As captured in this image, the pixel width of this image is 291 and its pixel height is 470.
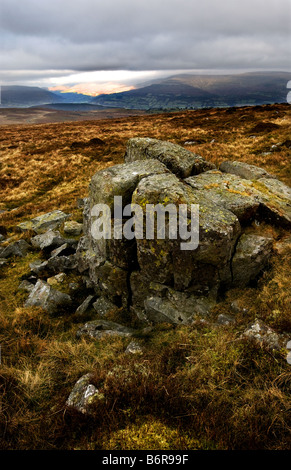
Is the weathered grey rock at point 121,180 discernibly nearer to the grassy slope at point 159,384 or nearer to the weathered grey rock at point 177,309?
the weathered grey rock at point 177,309

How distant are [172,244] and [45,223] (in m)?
10.6

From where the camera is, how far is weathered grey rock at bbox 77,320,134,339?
22.9 ft

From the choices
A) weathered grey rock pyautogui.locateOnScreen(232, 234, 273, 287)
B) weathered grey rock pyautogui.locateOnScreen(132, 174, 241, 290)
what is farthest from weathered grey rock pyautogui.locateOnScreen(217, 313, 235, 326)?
weathered grey rock pyautogui.locateOnScreen(232, 234, 273, 287)

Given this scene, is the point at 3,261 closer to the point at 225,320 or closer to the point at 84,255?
the point at 84,255

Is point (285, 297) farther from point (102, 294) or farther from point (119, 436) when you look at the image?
point (102, 294)

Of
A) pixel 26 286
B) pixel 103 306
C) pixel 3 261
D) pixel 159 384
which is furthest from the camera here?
pixel 3 261

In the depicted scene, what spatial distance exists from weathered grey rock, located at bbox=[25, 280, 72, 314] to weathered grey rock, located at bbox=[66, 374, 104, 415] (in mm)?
4435

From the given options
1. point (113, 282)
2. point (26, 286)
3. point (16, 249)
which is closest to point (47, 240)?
point (16, 249)

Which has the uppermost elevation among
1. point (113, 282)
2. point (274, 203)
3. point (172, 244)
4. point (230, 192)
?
point (230, 192)

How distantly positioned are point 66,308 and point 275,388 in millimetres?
7054

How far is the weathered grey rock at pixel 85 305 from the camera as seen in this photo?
8898 mm

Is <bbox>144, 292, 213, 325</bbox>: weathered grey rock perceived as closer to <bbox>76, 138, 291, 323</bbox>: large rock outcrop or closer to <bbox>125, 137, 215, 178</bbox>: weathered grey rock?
<bbox>76, 138, 291, 323</bbox>: large rock outcrop

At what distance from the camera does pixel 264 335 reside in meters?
5.19

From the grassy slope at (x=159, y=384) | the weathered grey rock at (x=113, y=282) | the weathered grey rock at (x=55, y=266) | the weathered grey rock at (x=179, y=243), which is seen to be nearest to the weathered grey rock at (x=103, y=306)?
the weathered grey rock at (x=113, y=282)
